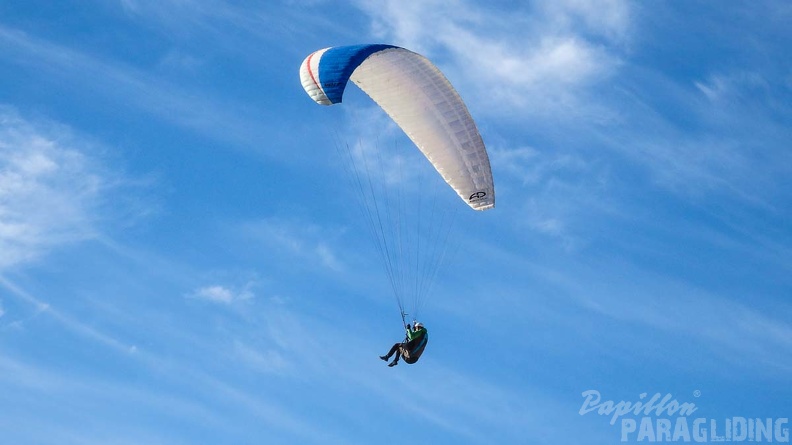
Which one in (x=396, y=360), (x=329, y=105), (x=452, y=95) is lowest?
(x=396, y=360)

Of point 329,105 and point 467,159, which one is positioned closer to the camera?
point 329,105

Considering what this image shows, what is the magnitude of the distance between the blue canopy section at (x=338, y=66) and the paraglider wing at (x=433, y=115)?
1231 millimetres

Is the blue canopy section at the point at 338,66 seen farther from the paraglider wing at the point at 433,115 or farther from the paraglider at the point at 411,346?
the paraglider at the point at 411,346

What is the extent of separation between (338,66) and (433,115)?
4.66 m

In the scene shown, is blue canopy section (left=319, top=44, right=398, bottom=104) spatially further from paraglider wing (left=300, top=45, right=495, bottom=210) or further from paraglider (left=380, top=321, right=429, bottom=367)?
paraglider (left=380, top=321, right=429, bottom=367)

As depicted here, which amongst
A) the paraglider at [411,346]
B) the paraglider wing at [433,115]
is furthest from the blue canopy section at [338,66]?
the paraglider at [411,346]

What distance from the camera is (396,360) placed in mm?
46000

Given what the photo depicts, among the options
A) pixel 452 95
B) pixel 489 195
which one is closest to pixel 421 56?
pixel 452 95

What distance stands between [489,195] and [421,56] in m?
5.31

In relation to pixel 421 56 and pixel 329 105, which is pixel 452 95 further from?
pixel 329 105

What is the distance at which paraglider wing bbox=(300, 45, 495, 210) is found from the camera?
47.6m

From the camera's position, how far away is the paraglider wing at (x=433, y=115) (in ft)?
156

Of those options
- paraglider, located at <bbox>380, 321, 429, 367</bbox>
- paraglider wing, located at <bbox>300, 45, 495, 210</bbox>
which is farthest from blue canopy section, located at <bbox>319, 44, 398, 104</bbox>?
paraglider, located at <bbox>380, 321, 429, 367</bbox>

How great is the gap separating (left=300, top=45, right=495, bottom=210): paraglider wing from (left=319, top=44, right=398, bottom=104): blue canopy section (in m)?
1.23
